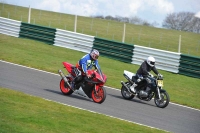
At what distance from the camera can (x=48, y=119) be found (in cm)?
1097

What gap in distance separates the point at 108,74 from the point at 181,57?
3.75 meters

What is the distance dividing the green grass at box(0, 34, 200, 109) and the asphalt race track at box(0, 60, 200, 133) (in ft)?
5.98

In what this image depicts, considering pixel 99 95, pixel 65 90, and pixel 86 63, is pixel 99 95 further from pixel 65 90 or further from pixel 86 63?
pixel 65 90

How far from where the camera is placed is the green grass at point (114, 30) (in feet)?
123

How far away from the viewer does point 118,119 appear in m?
12.7

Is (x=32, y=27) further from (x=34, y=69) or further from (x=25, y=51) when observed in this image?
(x=34, y=69)

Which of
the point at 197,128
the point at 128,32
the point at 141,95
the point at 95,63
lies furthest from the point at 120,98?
the point at 128,32

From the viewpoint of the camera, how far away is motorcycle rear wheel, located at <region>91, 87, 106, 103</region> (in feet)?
49.9

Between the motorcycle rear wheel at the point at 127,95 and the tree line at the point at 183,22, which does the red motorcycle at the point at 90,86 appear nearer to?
the motorcycle rear wheel at the point at 127,95

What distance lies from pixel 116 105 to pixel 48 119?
4847 millimetres

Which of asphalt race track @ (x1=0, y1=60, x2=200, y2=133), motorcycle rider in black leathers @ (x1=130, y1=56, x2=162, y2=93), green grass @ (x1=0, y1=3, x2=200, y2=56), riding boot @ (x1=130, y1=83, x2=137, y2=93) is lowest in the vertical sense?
asphalt race track @ (x1=0, y1=60, x2=200, y2=133)

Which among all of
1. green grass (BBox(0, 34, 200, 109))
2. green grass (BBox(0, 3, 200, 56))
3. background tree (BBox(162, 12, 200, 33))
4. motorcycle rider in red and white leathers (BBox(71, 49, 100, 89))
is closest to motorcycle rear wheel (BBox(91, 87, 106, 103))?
motorcycle rider in red and white leathers (BBox(71, 49, 100, 89))

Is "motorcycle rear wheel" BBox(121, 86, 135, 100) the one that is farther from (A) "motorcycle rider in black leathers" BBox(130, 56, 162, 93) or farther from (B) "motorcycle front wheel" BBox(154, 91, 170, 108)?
(B) "motorcycle front wheel" BBox(154, 91, 170, 108)

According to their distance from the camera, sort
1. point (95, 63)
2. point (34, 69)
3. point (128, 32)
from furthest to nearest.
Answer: point (128, 32) → point (34, 69) → point (95, 63)
